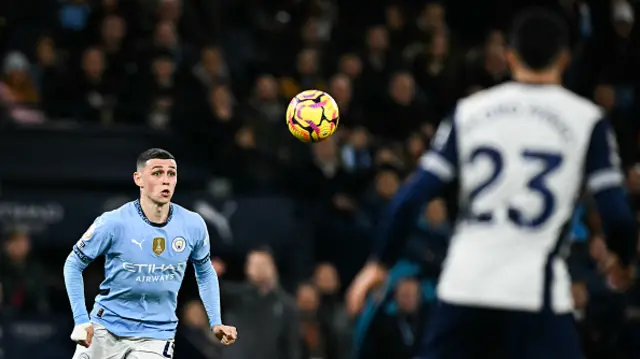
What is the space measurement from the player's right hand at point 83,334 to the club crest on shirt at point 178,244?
634 mm

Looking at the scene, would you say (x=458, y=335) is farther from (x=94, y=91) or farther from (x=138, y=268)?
(x=94, y=91)

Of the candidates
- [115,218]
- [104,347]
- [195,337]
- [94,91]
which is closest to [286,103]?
[94,91]

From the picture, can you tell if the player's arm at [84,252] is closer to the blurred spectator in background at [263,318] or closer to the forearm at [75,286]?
the forearm at [75,286]

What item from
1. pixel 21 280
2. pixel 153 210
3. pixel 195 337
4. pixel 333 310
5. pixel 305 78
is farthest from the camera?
pixel 305 78

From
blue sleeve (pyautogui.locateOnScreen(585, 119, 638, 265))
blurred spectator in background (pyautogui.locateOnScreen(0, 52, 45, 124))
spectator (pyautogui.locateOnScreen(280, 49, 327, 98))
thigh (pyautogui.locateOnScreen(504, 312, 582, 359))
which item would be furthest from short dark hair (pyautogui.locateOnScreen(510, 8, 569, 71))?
spectator (pyautogui.locateOnScreen(280, 49, 327, 98))

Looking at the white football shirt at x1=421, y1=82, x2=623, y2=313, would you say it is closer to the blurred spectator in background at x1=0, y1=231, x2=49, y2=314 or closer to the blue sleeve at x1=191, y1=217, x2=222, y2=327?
the blue sleeve at x1=191, y1=217, x2=222, y2=327

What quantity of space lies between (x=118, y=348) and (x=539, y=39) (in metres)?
3.28

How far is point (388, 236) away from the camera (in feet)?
14.1

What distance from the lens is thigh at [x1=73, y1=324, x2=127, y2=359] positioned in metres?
6.68

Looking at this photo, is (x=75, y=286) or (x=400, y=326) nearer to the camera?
(x=75, y=286)

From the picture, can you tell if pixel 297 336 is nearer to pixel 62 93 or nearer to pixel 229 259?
pixel 229 259

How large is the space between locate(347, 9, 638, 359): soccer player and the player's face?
8.04ft

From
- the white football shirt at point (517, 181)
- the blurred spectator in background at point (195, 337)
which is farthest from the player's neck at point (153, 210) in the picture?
the blurred spectator in background at point (195, 337)

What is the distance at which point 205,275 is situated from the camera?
684 centimetres
